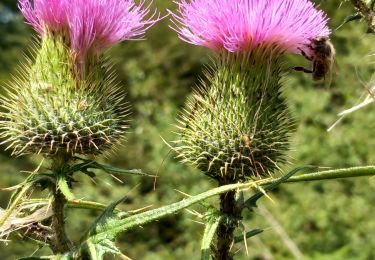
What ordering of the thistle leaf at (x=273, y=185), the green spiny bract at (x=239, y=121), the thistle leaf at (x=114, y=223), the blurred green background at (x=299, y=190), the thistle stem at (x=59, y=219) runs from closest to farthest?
1. the thistle leaf at (x=114, y=223)
2. the thistle leaf at (x=273, y=185)
3. the thistle stem at (x=59, y=219)
4. the green spiny bract at (x=239, y=121)
5. the blurred green background at (x=299, y=190)

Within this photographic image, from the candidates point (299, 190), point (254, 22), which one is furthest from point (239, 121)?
point (299, 190)

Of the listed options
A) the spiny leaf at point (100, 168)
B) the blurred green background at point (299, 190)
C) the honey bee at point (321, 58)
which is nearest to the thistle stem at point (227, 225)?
the spiny leaf at point (100, 168)

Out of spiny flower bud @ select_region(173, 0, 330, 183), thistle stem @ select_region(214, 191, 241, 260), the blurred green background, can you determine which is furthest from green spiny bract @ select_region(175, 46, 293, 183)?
the blurred green background

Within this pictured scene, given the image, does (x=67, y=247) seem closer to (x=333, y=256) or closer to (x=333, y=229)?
(x=333, y=256)

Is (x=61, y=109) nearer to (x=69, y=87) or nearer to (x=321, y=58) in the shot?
(x=69, y=87)

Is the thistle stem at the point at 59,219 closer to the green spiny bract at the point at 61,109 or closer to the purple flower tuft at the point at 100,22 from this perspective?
the green spiny bract at the point at 61,109

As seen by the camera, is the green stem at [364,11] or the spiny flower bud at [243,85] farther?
the spiny flower bud at [243,85]

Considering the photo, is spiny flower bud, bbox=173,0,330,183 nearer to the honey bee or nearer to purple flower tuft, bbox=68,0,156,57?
the honey bee

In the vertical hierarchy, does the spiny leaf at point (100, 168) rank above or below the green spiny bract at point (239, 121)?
below

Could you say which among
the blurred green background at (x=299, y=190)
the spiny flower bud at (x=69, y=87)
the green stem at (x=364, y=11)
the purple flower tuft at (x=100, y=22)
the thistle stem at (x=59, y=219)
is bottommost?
the blurred green background at (x=299, y=190)
